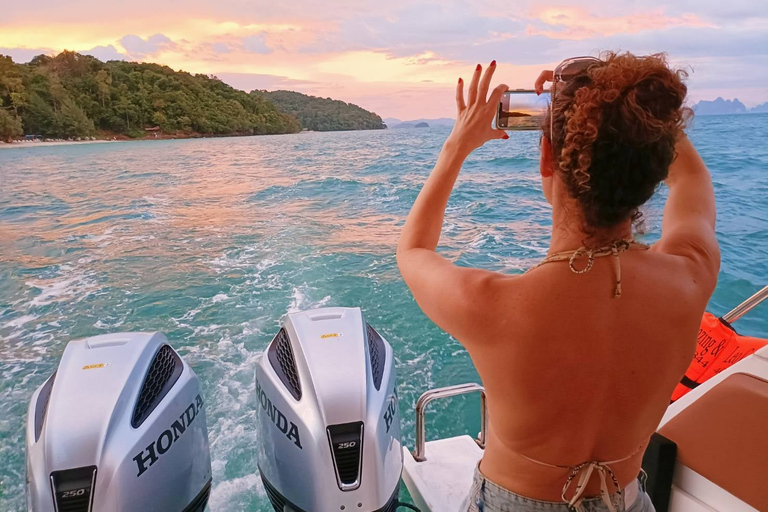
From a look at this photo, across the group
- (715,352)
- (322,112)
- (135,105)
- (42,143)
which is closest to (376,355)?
(715,352)

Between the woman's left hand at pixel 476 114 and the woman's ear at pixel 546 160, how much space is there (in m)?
0.11

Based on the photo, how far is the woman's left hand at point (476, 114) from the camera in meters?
0.69

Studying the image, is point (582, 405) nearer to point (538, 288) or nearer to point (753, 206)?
point (538, 288)

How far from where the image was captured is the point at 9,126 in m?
29.7

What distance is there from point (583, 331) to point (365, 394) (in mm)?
761

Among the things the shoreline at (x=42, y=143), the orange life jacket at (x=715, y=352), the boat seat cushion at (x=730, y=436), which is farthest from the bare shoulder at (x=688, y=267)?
the shoreline at (x=42, y=143)

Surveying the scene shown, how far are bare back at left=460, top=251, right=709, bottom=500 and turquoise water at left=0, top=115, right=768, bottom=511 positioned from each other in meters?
0.12

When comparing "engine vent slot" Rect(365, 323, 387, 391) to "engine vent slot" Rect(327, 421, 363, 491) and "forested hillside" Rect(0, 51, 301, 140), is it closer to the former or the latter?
"engine vent slot" Rect(327, 421, 363, 491)

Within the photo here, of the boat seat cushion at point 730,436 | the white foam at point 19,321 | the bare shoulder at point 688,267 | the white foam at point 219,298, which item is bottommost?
the white foam at point 19,321

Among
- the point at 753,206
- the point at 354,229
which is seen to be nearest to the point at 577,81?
the point at 354,229

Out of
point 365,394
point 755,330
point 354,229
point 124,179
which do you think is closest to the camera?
point 365,394

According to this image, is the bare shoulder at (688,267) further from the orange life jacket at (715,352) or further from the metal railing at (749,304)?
the orange life jacket at (715,352)

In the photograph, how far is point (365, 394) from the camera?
1.24 metres

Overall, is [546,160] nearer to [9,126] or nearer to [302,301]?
[302,301]
